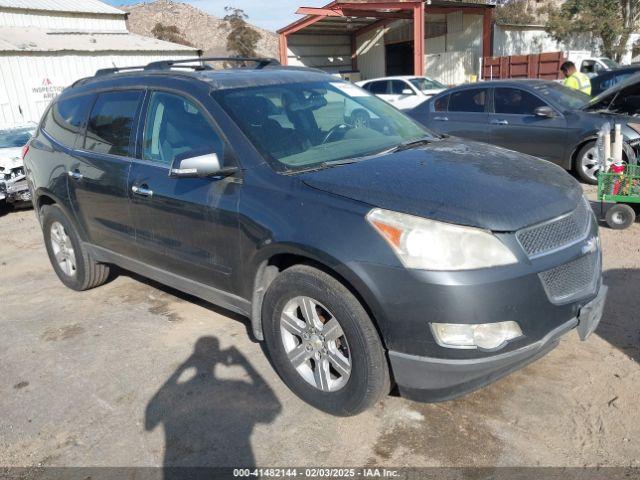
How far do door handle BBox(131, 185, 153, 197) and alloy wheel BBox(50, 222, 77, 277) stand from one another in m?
1.54

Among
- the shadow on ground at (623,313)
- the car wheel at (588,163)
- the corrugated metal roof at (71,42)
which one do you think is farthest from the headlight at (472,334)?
the corrugated metal roof at (71,42)

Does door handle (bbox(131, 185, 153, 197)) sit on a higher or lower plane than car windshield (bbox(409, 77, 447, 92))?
higher

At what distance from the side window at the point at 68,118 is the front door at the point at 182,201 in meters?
1.06

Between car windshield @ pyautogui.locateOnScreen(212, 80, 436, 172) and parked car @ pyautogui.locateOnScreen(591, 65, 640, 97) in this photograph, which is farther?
parked car @ pyautogui.locateOnScreen(591, 65, 640, 97)

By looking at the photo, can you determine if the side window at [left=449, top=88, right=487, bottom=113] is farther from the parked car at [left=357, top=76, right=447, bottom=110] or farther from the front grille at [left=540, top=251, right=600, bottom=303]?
the front grille at [left=540, top=251, right=600, bottom=303]

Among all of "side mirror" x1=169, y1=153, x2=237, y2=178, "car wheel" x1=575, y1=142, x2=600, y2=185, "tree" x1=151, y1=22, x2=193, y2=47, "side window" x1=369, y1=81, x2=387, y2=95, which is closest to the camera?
"side mirror" x1=169, y1=153, x2=237, y2=178

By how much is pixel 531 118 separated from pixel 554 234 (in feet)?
20.4

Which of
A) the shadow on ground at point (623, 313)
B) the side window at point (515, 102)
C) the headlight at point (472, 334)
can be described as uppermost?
the side window at point (515, 102)

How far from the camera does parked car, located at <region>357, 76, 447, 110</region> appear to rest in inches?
616

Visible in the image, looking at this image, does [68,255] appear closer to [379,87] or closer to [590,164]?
[590,164]

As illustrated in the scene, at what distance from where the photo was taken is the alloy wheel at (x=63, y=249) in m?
5.17

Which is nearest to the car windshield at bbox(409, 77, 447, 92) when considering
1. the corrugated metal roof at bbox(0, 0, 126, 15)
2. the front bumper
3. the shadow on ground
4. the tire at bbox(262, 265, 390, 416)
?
the shadow on ground

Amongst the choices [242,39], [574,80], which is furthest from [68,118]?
[242,39]

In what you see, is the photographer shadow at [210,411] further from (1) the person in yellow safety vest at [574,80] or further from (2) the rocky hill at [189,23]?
(2) the rocky hill at [189,23]
